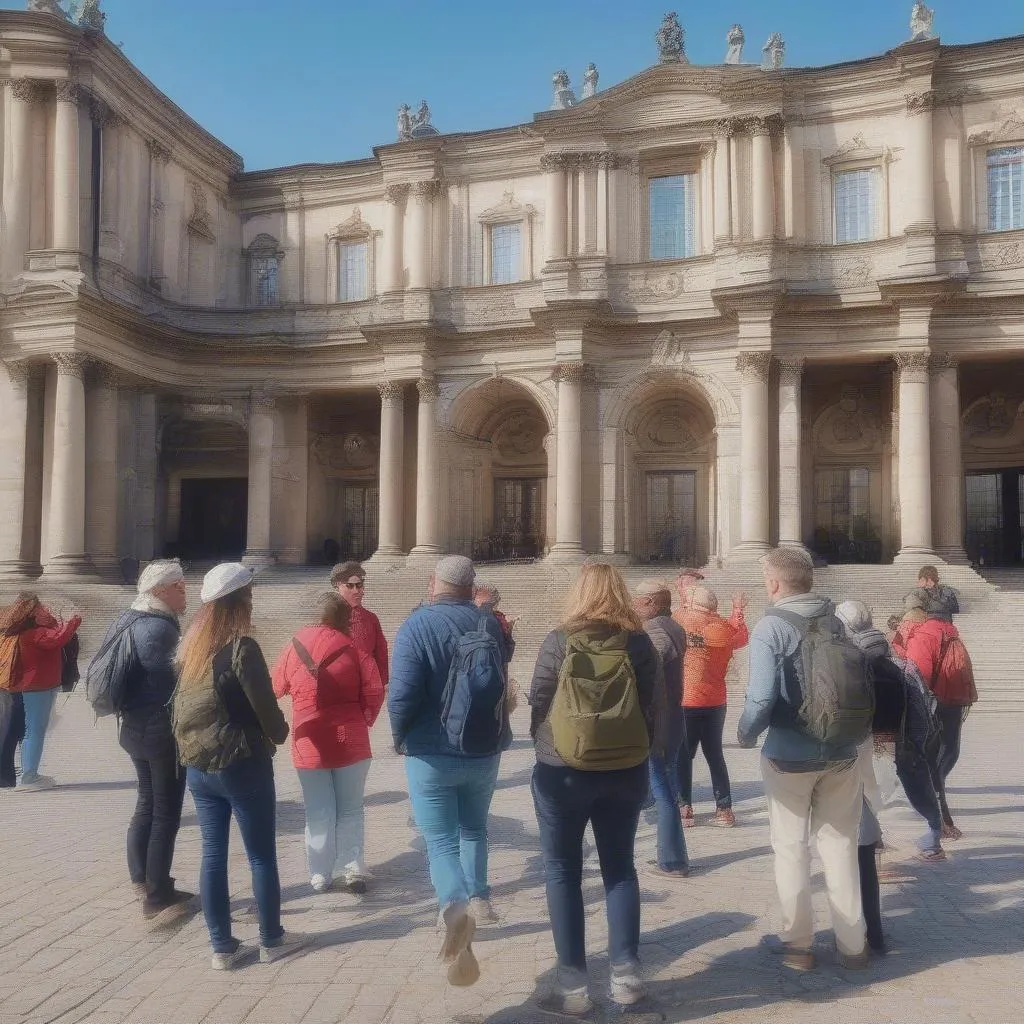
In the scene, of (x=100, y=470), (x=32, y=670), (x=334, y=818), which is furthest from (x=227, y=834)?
(x=100, y=470)

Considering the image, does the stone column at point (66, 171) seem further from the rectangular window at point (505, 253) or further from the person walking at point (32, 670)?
the person walking at point (32, 670)

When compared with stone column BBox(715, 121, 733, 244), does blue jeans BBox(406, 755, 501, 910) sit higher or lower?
lower

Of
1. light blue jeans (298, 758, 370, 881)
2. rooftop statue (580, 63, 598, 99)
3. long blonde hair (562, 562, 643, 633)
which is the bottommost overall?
light blue jeans (298, 758, 370, 881)

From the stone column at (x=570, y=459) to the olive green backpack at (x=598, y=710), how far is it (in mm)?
19642

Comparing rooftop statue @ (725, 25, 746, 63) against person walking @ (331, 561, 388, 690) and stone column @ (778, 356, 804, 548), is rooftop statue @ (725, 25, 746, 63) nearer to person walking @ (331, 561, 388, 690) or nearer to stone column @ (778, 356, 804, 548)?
stone column @ (778, 356, 804, 548)

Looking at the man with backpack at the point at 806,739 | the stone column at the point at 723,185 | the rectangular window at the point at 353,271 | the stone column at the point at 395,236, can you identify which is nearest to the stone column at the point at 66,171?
the rectangular window at the point at 353,271

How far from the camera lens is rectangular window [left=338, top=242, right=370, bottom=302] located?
1112 inches

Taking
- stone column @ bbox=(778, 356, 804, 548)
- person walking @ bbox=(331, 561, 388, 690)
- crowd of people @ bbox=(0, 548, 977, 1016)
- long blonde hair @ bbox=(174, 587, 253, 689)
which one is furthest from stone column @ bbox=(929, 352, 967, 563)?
long blonde hair @ bbox=(174, 587, 253, 689)

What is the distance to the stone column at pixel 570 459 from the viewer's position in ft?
79.0

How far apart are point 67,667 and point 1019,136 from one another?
2361 centimetres

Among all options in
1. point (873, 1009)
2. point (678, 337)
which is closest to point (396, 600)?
point (678, 337)

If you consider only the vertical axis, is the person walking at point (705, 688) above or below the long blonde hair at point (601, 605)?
below

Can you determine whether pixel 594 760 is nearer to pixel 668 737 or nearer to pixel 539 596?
pixel 668 737

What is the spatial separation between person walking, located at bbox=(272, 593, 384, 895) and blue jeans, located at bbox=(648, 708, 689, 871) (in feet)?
6.28
